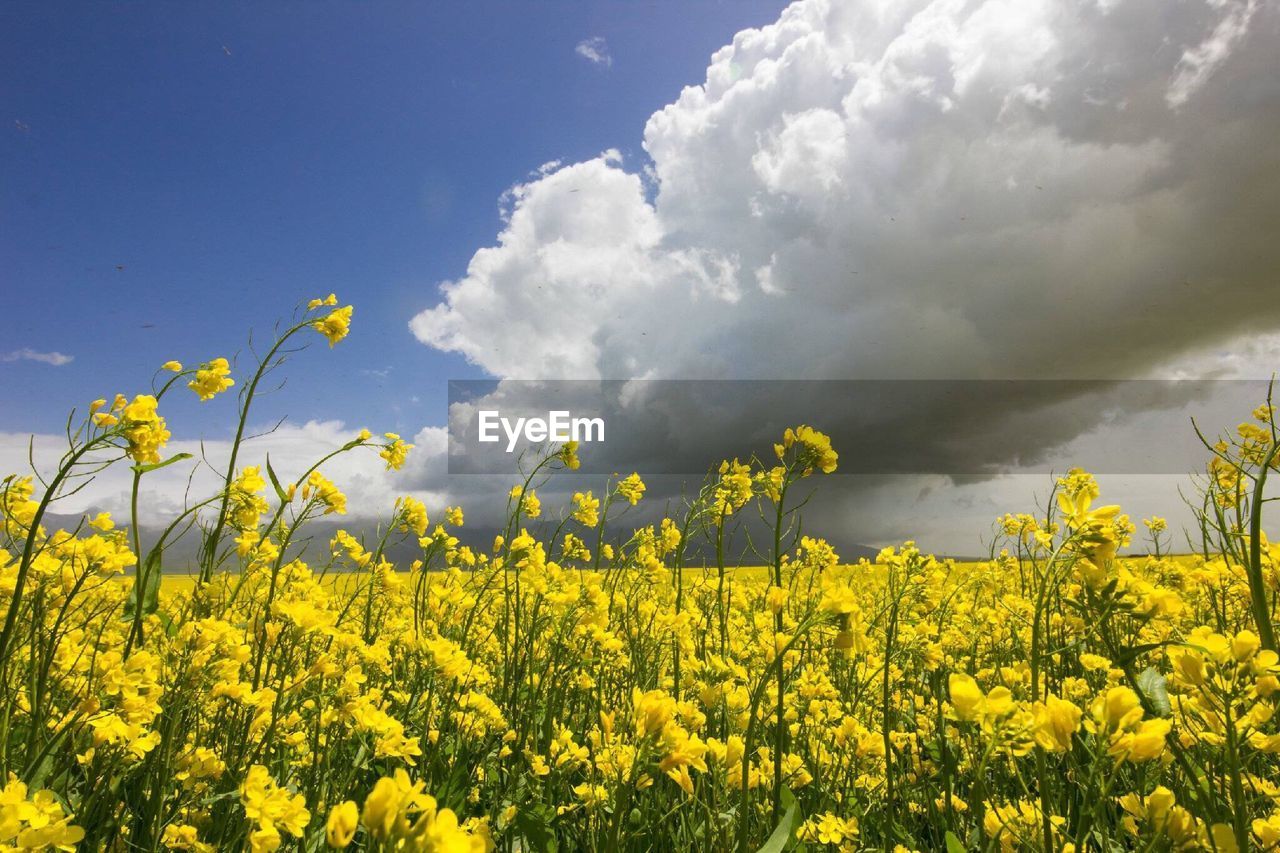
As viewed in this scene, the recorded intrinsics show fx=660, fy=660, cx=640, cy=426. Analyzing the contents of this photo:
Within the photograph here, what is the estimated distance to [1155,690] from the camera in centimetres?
133

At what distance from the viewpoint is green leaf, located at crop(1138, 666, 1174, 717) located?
1.29m

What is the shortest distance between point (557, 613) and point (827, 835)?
155 cm

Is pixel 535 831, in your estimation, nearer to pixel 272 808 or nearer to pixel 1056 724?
pixel 272 808

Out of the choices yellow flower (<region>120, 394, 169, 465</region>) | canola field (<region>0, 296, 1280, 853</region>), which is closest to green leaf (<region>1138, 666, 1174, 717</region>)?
canola field (<region>0, 296, 1280, 853</region>)

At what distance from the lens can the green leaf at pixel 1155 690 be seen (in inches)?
51.0

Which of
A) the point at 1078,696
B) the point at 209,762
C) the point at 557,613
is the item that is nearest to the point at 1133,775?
the point at 1078,696

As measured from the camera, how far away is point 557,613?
316 centimetres

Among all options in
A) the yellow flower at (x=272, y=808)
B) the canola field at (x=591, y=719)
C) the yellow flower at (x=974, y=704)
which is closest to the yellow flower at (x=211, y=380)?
the canola field at (x=591, y=719)

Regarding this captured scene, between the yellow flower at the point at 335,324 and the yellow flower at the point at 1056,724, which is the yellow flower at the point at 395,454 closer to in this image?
the yellow flower at the point at 335,324

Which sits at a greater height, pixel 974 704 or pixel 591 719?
pixel 974 704

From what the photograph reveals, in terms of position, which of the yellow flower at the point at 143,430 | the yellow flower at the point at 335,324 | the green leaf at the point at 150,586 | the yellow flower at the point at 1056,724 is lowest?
the yellow flower at the point at 1056,724

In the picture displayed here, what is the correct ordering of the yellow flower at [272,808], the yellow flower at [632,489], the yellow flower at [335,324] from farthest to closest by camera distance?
1. the yellow flower at [632,489]
2. the yellow flower at [335,324]
3. the yellow flower at [272,808]

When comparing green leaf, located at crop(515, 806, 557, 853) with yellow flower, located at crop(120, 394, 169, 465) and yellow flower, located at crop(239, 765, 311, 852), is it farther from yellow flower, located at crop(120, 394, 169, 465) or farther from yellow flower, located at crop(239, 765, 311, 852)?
yellow flower, located at crop(120, 394, 169, 465)

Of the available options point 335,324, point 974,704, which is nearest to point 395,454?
point 335,324
